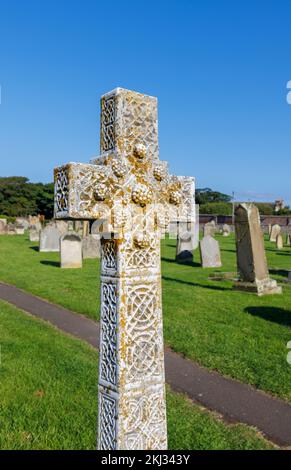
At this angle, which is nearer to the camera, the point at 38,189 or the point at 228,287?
the point at 228,287

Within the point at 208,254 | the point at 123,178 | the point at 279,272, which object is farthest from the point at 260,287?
the point at 123,178

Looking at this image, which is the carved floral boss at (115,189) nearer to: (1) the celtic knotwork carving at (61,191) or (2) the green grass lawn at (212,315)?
(1) the celtic knotwork carving at (61,191)

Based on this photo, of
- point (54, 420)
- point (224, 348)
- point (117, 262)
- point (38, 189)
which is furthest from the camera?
point (38, 189)

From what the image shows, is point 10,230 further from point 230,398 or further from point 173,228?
point 230,398

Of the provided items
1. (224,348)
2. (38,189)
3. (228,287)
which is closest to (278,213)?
(38,189)

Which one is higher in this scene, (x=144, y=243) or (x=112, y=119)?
(x=112, y=119)

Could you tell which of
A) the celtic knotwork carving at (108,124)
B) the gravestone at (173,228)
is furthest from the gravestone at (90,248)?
the celtic knotwork carving at (108,124)

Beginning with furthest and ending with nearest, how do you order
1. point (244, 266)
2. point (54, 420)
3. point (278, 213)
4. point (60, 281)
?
point (278, 213)
point (60, 281)
point (244, 266)
point (54, 420)

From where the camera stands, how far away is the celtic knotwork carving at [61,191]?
276 cm

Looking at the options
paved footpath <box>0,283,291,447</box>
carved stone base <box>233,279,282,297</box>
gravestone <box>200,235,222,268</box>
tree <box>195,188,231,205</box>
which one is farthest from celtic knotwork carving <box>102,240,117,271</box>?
tree <box>195,188,231,205</box>

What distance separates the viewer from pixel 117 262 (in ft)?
9.34

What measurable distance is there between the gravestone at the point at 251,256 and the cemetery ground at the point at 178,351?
35 cm

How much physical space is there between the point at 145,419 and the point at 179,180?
1.71 meters

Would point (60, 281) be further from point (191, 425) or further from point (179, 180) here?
point (179, 180)
